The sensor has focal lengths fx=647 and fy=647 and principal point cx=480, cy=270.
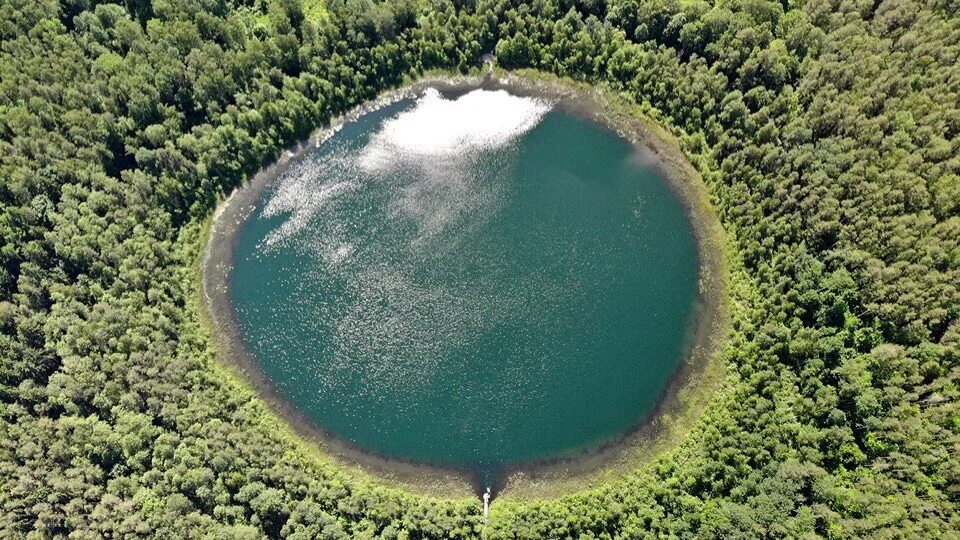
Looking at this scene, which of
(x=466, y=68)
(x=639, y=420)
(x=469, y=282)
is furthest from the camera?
(x=466, y=68)

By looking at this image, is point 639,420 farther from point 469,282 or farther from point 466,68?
point 466,68

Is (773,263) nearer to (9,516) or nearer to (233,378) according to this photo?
(233,378)

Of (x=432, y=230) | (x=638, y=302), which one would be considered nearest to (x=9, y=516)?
(x=432, y=230)

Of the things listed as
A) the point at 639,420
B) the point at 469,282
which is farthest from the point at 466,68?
the point at 639,420

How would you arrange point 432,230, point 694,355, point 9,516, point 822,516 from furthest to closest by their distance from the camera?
point 432,230
point 694,355
point 9,516
point 822,516

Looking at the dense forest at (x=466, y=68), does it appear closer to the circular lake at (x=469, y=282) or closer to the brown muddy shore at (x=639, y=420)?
the brown muddy shore at (x=639, y=420)

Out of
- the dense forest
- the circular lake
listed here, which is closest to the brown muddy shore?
the circular lake

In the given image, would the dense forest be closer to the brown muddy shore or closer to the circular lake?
the brown muddy shore
